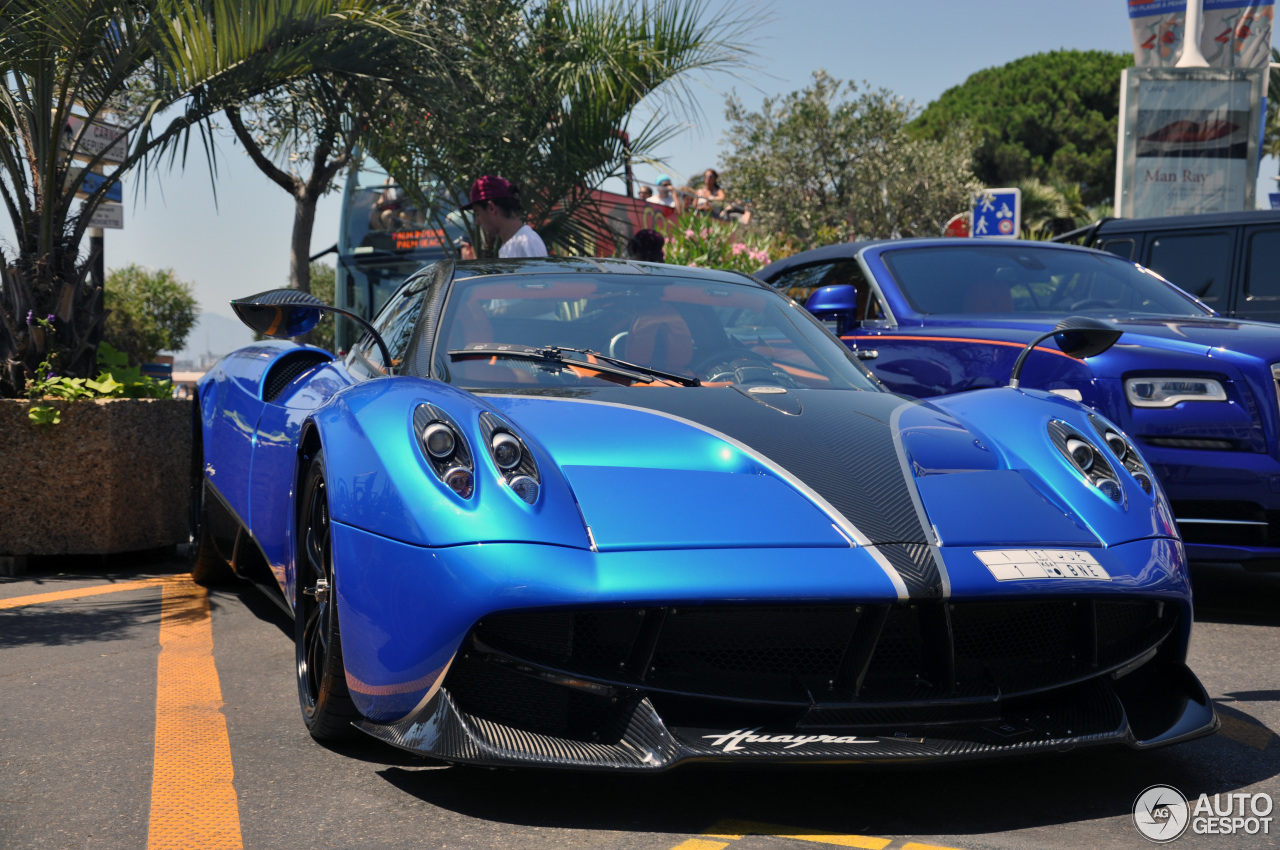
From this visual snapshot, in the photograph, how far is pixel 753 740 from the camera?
2.24 m

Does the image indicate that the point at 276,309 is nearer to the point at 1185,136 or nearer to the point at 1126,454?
the point at 1126,454

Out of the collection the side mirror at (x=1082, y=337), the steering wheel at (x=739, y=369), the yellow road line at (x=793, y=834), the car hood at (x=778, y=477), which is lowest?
the yellow road line at (x=793, y=834)

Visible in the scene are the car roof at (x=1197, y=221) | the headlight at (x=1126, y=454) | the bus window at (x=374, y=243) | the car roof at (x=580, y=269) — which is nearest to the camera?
the headlight at (x=1126, y=454)

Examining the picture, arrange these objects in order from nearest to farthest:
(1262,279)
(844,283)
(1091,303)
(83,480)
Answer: (83,480)
(1091,303)
(844,283)
(1262,279)

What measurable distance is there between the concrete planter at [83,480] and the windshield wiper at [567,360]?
281cm

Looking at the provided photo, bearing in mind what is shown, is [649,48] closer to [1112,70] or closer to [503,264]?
[503,264]

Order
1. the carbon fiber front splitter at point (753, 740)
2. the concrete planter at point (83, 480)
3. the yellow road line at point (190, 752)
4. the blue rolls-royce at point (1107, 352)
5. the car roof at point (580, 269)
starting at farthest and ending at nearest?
the concrete planter at point (83, 480)
the blue rolls-royce at point (1107, 352)
the car roof at point (580, 269)
the yellow road line at point (190, 752)
the carbon fiber front splitter at point (753, 740)

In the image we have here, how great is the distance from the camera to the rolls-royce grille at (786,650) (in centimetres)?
230

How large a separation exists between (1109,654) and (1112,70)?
1999 inches

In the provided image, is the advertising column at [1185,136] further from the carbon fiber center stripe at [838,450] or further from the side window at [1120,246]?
the carbon fiber center stripe at [838,450]

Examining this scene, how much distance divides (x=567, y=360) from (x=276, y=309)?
879mm

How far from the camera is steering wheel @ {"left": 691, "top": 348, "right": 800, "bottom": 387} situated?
3.48 meters

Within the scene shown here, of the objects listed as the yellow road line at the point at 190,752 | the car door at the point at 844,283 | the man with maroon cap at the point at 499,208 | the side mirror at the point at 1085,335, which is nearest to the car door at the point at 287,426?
the yellow road line at the point at 190,752

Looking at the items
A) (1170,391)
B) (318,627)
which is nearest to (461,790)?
(318,627)
